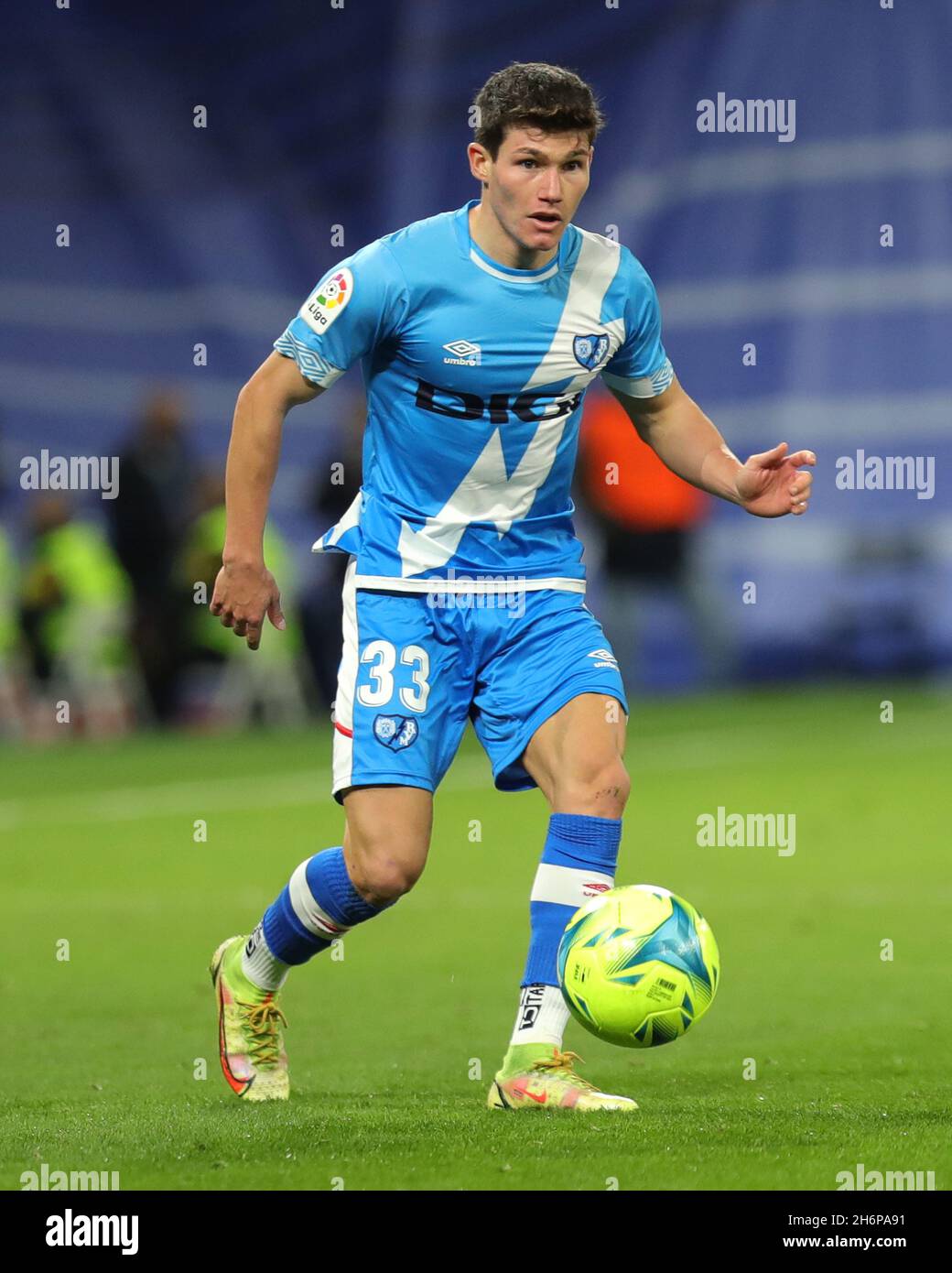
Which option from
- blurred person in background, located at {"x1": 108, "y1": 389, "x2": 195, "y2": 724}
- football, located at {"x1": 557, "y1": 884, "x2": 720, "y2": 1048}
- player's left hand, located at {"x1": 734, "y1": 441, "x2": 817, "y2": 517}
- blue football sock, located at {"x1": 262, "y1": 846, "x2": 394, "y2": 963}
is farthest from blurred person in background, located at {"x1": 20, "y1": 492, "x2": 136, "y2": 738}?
football, located at {"x1": 557, "y1": 884, "x2": 720, "y2": 1048}

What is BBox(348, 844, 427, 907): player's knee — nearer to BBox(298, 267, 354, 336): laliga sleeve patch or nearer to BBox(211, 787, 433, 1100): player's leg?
BBox(211, 787, 433, 1100): player's leg

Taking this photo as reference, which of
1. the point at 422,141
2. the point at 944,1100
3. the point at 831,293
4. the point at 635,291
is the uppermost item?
the point at 422,141

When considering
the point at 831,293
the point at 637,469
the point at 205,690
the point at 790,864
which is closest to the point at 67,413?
the point at 205,690

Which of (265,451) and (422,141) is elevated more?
(422,141)

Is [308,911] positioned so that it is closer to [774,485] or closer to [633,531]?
[774,485]

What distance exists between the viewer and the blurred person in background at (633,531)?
64.0 feet

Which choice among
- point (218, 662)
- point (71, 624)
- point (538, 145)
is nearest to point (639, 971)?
point (538, 145)

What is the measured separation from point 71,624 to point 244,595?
1353 centimetres

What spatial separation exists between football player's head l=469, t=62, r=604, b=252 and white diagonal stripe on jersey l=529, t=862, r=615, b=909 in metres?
1.57

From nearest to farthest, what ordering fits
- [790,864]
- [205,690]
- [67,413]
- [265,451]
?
[265,451] → [790,864] → [205,690] → [67,413]

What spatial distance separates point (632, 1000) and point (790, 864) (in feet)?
18.4

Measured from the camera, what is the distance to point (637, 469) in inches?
770

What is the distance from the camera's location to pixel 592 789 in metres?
5.73

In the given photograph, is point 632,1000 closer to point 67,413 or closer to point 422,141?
point 67,413
